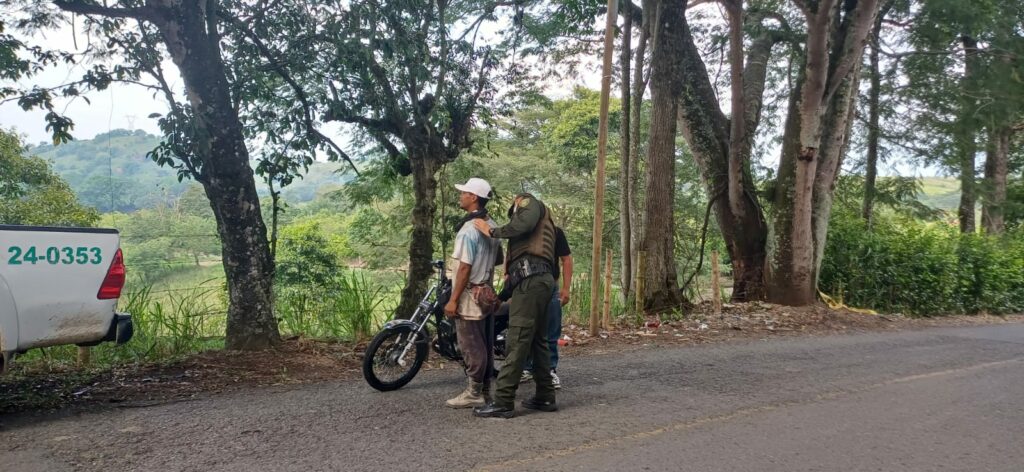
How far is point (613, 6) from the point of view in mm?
8547

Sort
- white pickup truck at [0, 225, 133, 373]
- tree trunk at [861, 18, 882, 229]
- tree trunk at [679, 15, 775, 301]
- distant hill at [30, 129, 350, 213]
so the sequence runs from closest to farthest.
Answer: white pickup truck at [0, 225, 133, 373], distant hill at [30, 129, 350, 213], tree trunk at [679, 15, 775, 301], tree trunk at [861, 18, 882, 229]

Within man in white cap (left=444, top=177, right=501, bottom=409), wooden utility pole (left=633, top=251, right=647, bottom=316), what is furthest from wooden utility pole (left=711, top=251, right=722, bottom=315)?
man in white cap (left=444, top=177, right=501, bottom=409)

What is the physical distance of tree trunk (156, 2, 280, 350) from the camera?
6426 millimetres

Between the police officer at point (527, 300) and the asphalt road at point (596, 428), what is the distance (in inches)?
7.6

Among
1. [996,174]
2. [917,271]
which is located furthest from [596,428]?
[996,174]

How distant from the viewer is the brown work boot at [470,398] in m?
5.00

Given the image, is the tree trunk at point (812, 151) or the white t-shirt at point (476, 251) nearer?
the white t-shirt at point (476, 251)

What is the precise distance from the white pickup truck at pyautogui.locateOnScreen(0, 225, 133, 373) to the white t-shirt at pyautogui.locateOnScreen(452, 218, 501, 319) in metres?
2.48

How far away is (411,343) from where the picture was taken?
18.2 ft

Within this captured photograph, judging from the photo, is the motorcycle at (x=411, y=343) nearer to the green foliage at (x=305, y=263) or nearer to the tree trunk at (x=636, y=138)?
the tree trunk at (x=636, y=138)

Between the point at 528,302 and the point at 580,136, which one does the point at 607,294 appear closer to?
the point at 528,302

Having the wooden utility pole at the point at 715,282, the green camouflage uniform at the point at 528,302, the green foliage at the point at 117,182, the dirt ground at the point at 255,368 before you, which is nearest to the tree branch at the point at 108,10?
the dirt ground at the point at 255,368

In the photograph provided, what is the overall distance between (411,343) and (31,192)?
16.3m

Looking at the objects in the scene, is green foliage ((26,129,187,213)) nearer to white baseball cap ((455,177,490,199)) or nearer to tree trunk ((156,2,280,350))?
tree trunk ((156,2,280,350))
